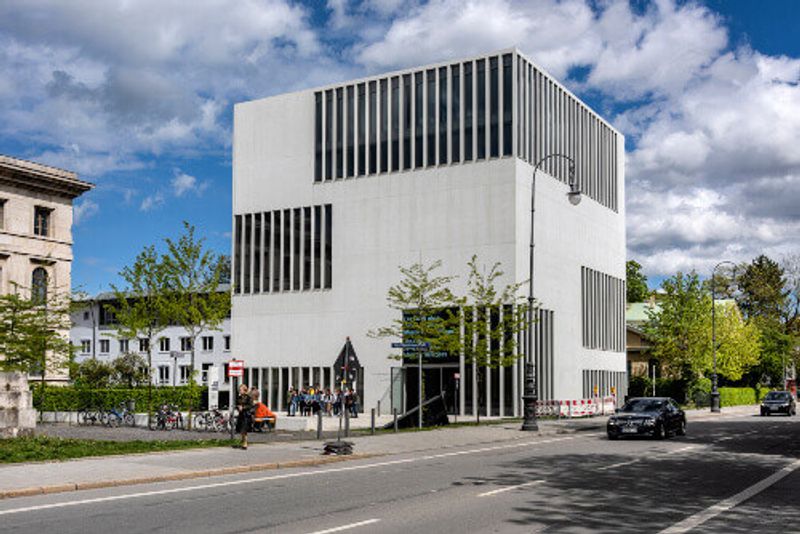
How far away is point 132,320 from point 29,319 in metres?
5.13

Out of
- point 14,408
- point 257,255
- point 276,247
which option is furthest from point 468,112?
point 14,408

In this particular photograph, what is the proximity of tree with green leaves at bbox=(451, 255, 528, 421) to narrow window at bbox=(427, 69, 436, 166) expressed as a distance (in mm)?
6768

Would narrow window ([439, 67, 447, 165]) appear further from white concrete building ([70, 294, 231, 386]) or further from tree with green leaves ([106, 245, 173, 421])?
white concrete building ([70, 294, 231, 386])

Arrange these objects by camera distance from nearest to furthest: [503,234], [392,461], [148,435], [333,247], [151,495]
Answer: [151,495] → [392,461] → [148,435] → [503,234] → [333,247]

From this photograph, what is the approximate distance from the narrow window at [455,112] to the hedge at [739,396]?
109 feet

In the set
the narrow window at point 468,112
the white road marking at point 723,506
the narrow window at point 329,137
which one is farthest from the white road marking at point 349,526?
the narrow window at point 329,137

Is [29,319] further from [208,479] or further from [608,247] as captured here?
[608,247]

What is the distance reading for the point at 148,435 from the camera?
98.7 ft

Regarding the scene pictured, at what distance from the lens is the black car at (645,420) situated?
29.2m

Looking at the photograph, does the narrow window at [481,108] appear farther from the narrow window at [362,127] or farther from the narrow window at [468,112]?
the narrow window at [362,127]

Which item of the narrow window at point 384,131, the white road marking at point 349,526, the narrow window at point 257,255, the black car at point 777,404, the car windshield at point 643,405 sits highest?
the narrow window at point 384,131

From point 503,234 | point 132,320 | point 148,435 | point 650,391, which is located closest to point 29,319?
point 132,320

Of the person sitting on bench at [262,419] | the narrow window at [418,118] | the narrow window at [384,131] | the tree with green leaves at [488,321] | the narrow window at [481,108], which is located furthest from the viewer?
the narrow window at [384,131]

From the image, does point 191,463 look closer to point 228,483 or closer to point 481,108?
point 228,483
